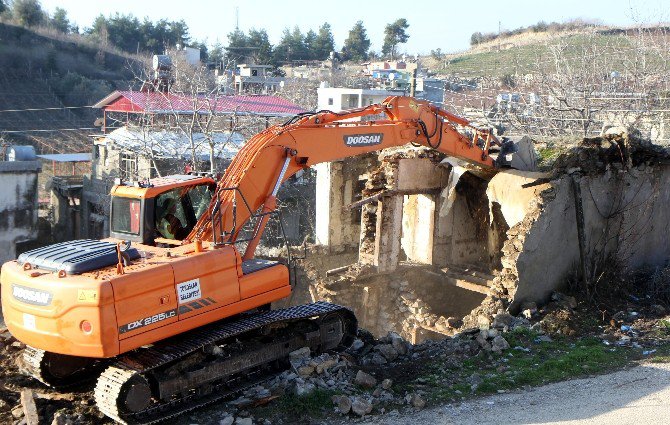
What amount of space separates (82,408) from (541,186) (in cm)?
784

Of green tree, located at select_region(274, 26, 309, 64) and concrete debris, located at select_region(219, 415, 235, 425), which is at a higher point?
green tree, located at select_region(274, 26, 309, 64)

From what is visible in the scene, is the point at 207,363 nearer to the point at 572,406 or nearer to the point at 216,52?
the point at 572,406

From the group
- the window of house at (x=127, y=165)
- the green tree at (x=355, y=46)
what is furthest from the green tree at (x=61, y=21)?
the window of house at (x=127, y=165)

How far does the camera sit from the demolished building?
11.8 meters

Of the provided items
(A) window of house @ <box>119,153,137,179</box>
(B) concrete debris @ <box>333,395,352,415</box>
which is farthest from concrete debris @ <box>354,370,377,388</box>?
(A) window of house @ <box>119,153,137,179</box>

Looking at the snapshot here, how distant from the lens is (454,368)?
909cm

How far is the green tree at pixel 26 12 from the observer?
Answer: 189 feet

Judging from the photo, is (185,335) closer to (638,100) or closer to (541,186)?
(541,186)

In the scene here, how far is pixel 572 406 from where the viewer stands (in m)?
8.06

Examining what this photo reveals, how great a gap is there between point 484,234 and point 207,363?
8767mm

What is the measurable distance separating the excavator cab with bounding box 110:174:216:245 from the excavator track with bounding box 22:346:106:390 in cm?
153

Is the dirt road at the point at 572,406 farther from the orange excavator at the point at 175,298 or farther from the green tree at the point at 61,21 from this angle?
the green tree at the point at 61,21

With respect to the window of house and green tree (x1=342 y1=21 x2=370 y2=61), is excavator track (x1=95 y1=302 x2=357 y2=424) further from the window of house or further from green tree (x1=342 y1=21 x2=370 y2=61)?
green tree (x1=342 y1=21 x2=370 y2=61)

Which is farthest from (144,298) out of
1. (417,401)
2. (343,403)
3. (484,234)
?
(484,234)
